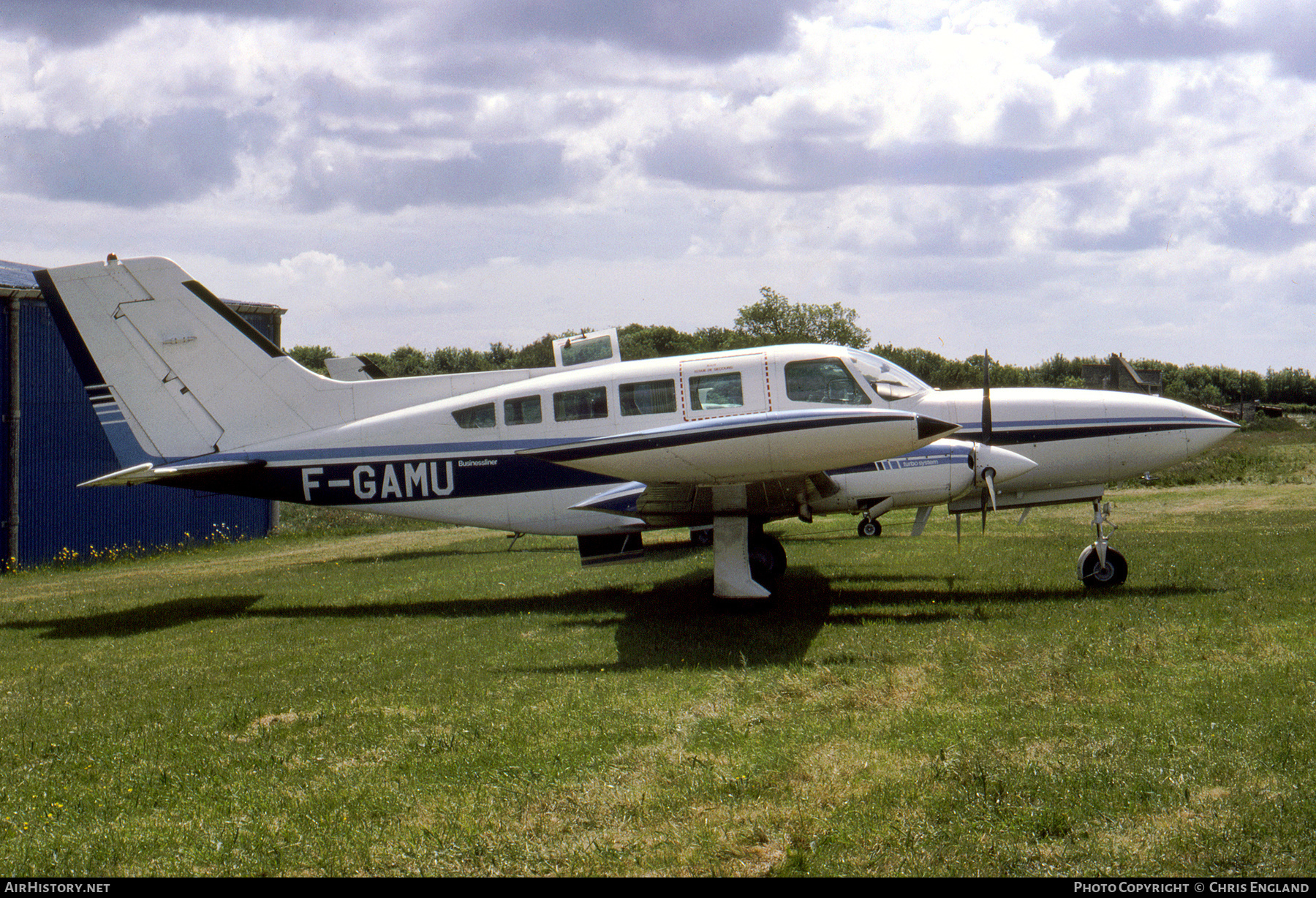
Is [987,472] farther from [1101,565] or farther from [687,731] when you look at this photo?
[687,731]

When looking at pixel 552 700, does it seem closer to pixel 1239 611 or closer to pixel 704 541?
pixel 1239 611

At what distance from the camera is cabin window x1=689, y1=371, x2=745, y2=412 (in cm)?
1066

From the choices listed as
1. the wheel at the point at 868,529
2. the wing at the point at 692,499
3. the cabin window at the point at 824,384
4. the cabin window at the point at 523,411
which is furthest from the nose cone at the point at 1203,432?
the cabin window at the point at 523,411

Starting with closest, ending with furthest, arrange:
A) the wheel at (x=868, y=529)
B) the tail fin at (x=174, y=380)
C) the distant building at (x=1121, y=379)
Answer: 1. the tail fin at (x=174, y=380)
2. the wheel at (x=868, y=529)
3. the distant building at (x=1121, y=379)

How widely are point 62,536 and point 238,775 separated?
17.7 metres

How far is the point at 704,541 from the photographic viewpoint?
49.6 feet

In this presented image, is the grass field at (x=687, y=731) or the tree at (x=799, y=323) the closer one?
the grass field at (x=687, y=731)

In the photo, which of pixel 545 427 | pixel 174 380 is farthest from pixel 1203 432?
pixel 174 380

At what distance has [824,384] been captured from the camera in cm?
1076

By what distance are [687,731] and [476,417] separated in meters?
6.62

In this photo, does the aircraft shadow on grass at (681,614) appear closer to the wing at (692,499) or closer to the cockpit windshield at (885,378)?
the wing at (692,499)

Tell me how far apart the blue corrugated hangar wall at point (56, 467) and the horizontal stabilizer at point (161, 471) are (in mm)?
8473

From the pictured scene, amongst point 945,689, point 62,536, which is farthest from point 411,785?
point 62,536

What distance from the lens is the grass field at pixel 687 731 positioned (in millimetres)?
4391
